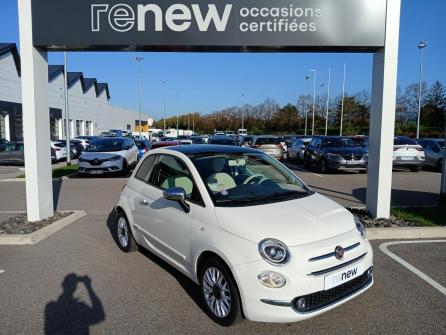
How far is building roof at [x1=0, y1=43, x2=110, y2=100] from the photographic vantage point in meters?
36.8

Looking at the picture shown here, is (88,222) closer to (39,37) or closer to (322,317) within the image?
(39,37)

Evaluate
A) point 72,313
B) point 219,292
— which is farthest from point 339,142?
point 72,313

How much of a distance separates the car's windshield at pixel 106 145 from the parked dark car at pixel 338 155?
8729mm

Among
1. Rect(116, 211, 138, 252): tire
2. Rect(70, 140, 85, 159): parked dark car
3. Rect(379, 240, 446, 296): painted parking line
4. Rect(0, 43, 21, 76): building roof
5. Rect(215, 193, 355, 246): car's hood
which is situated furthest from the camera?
Rect(0, 43, 21, 76): building roof

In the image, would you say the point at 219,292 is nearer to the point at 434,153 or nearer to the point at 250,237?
the point at 250,237

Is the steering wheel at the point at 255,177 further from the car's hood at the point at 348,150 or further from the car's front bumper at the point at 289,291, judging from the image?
the car's hood at the point at 348,150

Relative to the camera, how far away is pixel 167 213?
4.39m

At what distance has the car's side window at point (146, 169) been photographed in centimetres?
522

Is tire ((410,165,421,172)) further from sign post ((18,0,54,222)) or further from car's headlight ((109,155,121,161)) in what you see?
sign post ((18,0,54,222))

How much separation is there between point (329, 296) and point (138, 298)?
2.02 meters

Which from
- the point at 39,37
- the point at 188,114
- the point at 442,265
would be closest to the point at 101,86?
the point at 188,114

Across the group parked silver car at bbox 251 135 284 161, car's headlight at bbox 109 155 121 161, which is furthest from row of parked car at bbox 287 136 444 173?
car's headlight at bbox 109 155 121 161

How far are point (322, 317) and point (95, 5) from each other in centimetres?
621

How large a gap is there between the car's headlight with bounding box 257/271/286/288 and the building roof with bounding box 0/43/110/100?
1453 inches
